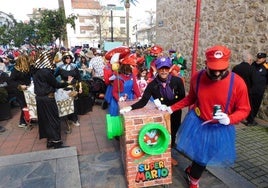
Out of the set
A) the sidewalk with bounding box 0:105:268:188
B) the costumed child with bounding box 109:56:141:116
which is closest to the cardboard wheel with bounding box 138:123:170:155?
the sidewalk with bounding box 0:105:268:188

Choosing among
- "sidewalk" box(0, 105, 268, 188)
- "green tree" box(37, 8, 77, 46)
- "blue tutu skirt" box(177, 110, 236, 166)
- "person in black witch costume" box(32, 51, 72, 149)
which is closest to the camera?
"blue tutu skirt" box(177, 110, 236, 166)

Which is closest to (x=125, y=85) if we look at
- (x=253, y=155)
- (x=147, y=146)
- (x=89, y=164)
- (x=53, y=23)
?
(x=89, y=164)

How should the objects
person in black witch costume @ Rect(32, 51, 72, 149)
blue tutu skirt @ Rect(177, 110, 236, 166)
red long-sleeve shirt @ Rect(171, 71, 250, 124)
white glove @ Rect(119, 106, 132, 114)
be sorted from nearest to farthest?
1. red long-sleeve shirt @ Rect(171, 71, 250, 124)
2. blue tutu skirt @ Rect(177, 110, 236, 166)
3. white glove @ Rect(119, 106, 132, 114)
4. person in black witch costume @ Rect(32, 51, 72, 149)

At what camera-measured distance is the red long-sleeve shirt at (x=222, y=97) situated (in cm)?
265

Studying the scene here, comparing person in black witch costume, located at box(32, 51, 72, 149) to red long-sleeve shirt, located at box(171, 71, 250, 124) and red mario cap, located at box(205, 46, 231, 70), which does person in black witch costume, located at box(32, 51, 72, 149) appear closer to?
red long-sleeve shirt, located at box(171, 71, 250, 124)

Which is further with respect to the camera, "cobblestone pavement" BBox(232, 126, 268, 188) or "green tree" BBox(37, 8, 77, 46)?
"green tree" BBox(37, 8, 77, 46)

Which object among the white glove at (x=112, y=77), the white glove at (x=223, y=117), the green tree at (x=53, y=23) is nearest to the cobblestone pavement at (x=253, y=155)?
the white glove at (x=223, y=117)

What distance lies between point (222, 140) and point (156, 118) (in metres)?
0.81

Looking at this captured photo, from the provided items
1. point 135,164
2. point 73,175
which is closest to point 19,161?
point 73,175

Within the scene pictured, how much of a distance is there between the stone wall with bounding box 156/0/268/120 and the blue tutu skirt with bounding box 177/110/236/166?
4.03 meters

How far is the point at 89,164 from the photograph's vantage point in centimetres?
414

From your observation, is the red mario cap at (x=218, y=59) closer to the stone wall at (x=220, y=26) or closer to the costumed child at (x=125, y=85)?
the costumed child at (x=125, y=85)

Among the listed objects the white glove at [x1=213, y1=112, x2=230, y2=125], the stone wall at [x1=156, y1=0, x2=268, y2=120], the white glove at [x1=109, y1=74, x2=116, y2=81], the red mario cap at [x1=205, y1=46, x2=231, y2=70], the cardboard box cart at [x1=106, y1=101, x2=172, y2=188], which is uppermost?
the stone wall at [x1=156, y1=0, x2=268, y2=120]

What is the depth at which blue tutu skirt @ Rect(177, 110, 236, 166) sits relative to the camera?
9.37ft
